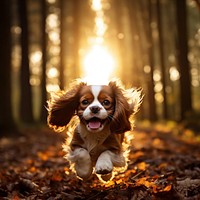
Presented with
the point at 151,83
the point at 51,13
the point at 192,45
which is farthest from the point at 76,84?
the point at 192,45

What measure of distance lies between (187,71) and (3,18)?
8.14 m

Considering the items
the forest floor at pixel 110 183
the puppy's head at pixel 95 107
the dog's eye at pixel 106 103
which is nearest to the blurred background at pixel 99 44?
the forest floor at pixel 110 183

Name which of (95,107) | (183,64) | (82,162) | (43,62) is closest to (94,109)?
(95,107)

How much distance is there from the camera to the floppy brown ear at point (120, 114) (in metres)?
5.46

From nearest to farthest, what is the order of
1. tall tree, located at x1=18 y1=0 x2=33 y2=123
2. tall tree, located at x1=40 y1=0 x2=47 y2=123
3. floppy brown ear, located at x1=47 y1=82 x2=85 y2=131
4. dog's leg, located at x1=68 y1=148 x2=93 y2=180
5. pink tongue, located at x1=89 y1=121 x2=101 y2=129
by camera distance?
1. pink tongue, located at x1=89 y1=121 x2=101 y2=129
2. dog's leg, located at x1=68 y1=148 x2=93 y2=180
3. floppy brown ear, located at x1=47 y1=82 x2=85 y2=131
4. tall tree, located at x1=18 y1=0 x2=33 y2=123
5. tall tree, located at x1=40 y1=0 x2=47 y2=123

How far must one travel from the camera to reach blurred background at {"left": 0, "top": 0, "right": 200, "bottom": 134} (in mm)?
19797

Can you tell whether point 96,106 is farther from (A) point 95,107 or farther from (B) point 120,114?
(B) point 120,114

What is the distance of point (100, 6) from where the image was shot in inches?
1329

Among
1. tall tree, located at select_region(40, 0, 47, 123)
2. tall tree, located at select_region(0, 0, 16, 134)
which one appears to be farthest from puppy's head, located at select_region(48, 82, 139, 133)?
tall tree, located at select_region(40, 0, 47, 123)

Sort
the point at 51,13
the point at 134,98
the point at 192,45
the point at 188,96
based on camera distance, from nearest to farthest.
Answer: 1. the point at 134,98
2. the point at 188,96
3. the point at 51,13
4. the point at 192,45

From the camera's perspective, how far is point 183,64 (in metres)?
19.8

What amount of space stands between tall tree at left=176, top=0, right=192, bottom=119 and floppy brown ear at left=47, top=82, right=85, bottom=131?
549 inches

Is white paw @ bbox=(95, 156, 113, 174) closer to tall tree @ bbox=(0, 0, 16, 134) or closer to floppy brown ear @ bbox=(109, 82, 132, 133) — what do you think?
floppy brown ear @ bbox=(109, 82, 132, 133)

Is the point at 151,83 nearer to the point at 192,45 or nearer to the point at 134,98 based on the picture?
the point at 192,45
